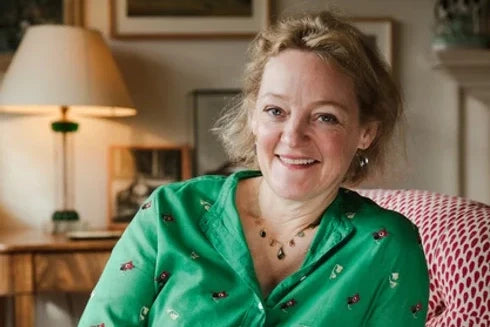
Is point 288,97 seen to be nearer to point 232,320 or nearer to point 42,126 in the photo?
point 232,320

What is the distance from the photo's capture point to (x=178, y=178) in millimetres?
3035

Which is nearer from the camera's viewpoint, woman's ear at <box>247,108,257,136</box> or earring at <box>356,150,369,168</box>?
woman's ear at <box>247,108,257,136</box>

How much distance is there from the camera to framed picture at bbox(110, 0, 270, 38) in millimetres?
Result: 2984

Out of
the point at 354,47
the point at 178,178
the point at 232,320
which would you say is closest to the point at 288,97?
the point at 354,47

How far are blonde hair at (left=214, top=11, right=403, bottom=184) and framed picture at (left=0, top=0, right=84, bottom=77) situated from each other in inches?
59.3

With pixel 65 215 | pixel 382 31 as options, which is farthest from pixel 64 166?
pixel 382 31

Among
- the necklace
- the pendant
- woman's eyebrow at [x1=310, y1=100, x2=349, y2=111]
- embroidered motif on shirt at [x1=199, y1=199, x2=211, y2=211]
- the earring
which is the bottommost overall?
the pendant

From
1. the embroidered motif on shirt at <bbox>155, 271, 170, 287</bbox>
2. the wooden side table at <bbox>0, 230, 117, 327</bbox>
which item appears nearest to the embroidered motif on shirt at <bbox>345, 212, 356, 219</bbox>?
the embroidered motif on shirt at <bbox>155, 271, 170, 287</bbox>

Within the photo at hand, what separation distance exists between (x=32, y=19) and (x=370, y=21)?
3.85 ft

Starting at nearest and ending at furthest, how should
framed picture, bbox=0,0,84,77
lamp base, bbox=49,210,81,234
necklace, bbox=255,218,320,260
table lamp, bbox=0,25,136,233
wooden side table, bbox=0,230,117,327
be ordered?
necklace, bbox=255,218,320,260, wooden side table, bbox=0,230,117,327, table lamp, bbox=0,25,136,233, lamp base, bbox=49,210,81,234, framed picture, bbox=0,0,84,77

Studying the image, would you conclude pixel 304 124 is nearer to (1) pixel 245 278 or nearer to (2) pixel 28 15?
(1) pixel 245 278

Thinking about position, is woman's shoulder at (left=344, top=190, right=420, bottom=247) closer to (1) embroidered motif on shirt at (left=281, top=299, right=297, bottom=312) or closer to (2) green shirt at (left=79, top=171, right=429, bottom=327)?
(2) green shirt at (left=79, top=171, right=429, bottom=327)

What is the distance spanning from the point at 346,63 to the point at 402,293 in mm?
385

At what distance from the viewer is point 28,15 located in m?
2.97
